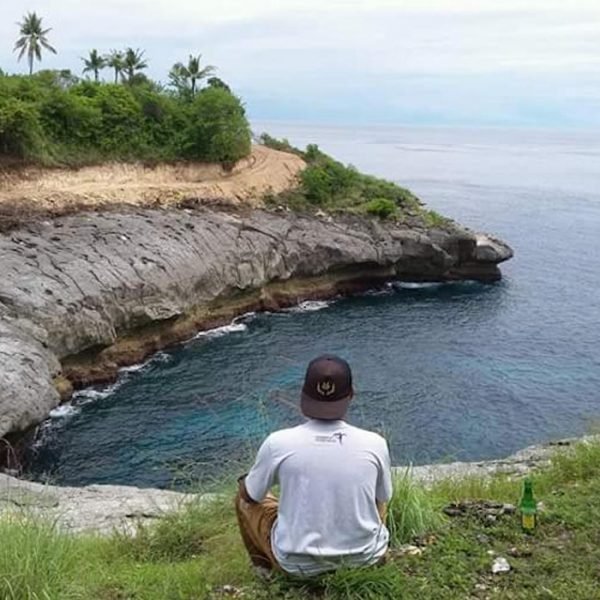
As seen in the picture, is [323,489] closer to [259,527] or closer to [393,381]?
[259,527]

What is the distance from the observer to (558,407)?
100 ft

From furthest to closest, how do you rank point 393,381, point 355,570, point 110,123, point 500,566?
point 110,123
point 393,381
point 500,566
point 355,570

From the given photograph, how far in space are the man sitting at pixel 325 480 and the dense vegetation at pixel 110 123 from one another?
36989 mm

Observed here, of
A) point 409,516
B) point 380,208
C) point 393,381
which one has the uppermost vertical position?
point 409,516

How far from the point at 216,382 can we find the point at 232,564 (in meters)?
25.4

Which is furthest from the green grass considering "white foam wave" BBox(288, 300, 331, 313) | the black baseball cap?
"white foam wave" BBox(288, 300, 331, 313)

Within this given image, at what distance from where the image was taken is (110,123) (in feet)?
156

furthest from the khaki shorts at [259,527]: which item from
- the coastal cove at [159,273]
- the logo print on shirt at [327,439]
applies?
the coastal cove at [159,273]

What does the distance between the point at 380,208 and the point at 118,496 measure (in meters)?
37.0

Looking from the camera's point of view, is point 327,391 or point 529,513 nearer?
point 327,391

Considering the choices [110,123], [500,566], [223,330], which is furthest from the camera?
[110,123]

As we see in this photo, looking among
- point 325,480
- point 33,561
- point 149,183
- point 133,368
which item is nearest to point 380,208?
point 149,183

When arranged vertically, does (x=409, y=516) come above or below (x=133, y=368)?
above

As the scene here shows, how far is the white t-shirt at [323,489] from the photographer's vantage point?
6.93m
